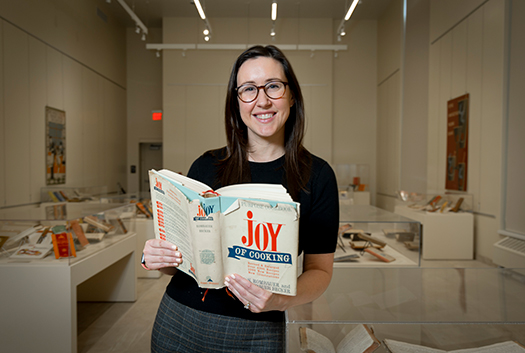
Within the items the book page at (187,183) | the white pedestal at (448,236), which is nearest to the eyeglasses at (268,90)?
the book page at (187,183)

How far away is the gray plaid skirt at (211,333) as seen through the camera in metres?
1.03

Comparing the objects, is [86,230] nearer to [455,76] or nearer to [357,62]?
[455,76]

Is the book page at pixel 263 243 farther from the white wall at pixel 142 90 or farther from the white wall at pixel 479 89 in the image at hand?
the white wall at pixel 142 90

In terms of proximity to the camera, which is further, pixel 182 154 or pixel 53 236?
pixel 182 154

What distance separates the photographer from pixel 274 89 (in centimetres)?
106

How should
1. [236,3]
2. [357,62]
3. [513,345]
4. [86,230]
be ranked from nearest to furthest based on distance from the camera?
[513,345]
[86,230]
[236,3]
[357,62]

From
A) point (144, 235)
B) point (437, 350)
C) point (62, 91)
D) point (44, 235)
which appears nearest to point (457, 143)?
point (144, 235)

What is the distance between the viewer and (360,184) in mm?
8766

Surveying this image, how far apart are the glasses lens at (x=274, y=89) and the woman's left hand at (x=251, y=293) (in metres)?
0.53

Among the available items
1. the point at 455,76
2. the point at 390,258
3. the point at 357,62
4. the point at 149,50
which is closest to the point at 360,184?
the point at 357,62

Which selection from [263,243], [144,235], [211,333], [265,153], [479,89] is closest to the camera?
[263,243]

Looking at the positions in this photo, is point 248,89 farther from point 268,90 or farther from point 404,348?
point 404,348

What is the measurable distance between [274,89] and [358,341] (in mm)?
A: 770

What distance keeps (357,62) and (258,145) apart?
8286 mm
